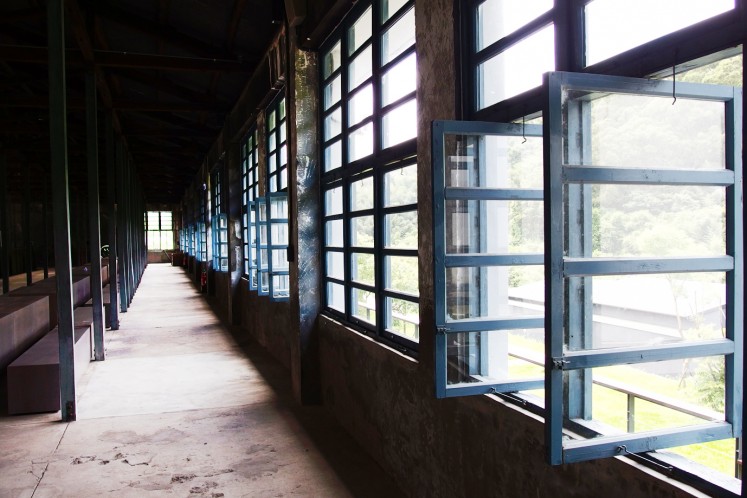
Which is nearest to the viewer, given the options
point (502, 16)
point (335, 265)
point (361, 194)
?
point (502, 16)

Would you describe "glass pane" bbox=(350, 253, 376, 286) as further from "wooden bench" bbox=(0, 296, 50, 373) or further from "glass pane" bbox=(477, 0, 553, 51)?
"wooden bench" bbox=(0, 296, 50, 373)

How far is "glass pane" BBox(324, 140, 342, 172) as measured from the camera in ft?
19.7

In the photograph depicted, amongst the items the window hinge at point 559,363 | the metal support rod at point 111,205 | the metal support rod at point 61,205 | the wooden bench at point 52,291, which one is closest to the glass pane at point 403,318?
the window hinge at point 559,363

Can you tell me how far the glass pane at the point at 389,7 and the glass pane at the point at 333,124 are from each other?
137cm

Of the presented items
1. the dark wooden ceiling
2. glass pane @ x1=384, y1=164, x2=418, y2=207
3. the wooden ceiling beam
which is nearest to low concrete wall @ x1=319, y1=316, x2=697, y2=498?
glass pane @ x1=384, y1=164, x2=418, y2=207

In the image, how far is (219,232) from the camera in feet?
46.1

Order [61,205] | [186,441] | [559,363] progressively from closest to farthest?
[559,363]
[186,441]
[61,205]

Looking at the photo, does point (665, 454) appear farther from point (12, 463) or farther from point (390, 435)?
point (12, 463)

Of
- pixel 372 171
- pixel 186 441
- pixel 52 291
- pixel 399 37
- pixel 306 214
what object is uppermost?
pixel 399 37

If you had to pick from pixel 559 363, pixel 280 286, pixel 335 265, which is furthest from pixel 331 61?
pixel 559 363

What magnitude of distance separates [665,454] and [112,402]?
6088 mm

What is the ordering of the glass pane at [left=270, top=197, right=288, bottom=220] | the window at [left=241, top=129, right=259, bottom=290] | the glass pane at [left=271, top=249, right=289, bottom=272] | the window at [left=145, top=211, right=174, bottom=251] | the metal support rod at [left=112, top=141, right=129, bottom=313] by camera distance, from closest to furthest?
the glass pane at [left=270, top=197, right=288, bottom=220] < the glass pane at [left=271, top=249, right=289, bottom=272] < the window at [left=241, top=129, right=259, bottom=290] < the metal support rod at [left=112, top=141, right=129, bottom=313] < the window at [left=145, top=211, right=174, bottom=251]

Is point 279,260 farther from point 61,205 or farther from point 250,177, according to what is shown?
point 250,177

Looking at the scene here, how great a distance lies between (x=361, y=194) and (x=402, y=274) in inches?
42.5
